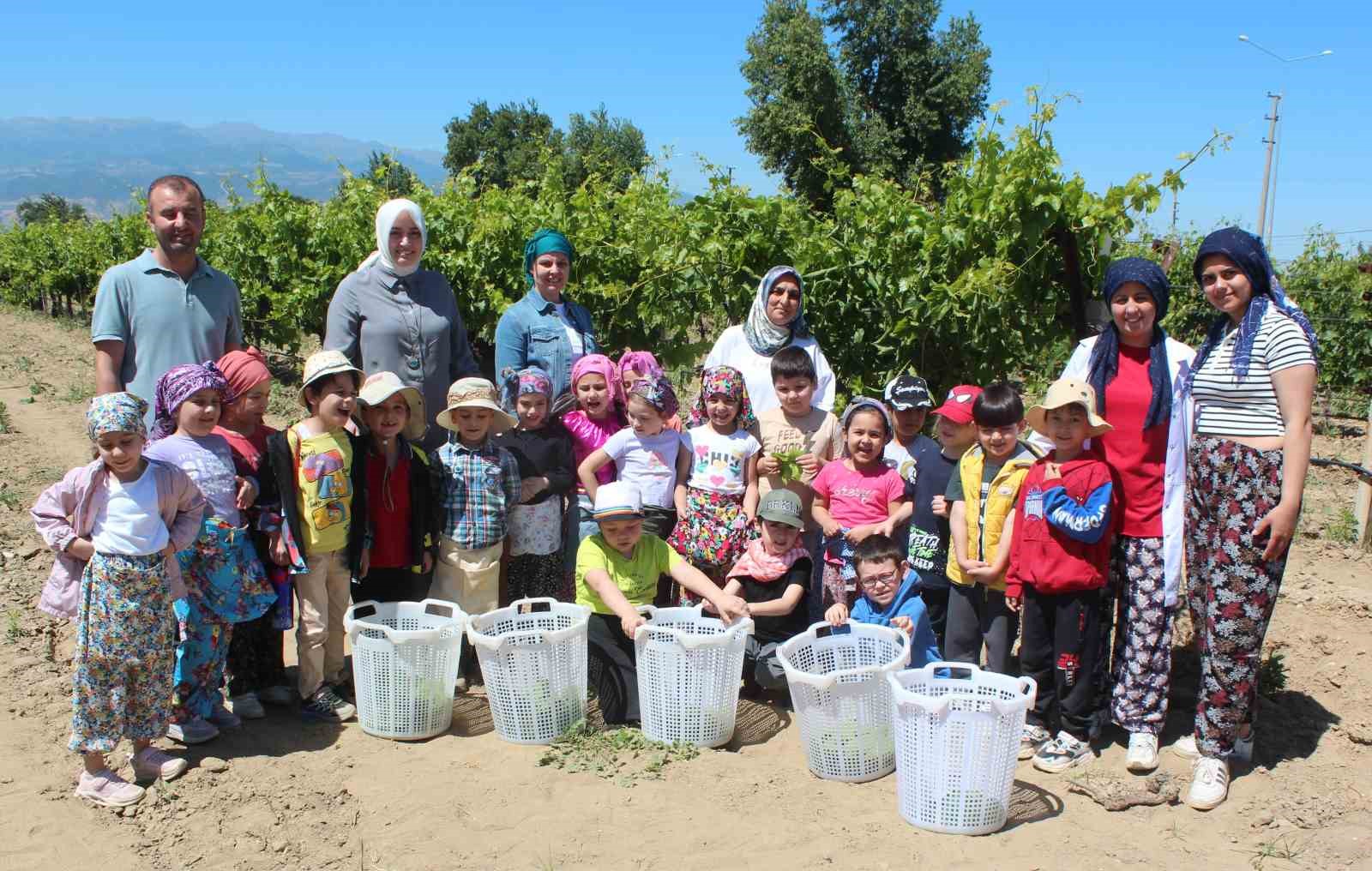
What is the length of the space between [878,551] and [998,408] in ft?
2.36

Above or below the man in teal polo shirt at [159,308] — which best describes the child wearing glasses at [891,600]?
below

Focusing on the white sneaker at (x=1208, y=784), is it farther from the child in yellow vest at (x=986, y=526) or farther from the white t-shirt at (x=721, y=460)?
the white t-shirt at (x=721, y=460)

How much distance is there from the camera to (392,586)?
4.14 meters

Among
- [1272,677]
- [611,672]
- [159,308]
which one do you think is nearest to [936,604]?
[611,672]

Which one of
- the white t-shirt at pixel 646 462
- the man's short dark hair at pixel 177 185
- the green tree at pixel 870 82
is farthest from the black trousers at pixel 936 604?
the green tree at pixel 870 82

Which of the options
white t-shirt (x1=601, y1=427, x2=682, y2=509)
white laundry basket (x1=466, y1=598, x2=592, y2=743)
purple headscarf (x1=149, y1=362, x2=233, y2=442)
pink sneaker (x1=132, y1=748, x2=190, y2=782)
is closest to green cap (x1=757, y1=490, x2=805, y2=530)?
white t-shirt (x1=601, y1=427, x2=682, y2=509)

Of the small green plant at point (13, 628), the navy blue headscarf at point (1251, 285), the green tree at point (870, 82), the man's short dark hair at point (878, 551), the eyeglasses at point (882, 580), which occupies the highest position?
→ the green tree at point (870, 82)

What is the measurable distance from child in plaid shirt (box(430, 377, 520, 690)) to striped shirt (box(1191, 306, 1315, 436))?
8.69 ft

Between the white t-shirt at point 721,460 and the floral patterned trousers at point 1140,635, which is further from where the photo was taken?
the white t-shirt at point 721,460

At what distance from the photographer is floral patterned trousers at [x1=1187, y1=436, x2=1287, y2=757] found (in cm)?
331

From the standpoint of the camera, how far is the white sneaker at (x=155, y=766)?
3.44m

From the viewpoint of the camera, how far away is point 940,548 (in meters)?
4.09

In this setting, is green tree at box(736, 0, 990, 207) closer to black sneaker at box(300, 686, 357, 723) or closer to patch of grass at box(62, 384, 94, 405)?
patch of grass at box(62, 384, 94, 405)

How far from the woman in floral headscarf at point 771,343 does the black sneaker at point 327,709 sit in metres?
2.11
